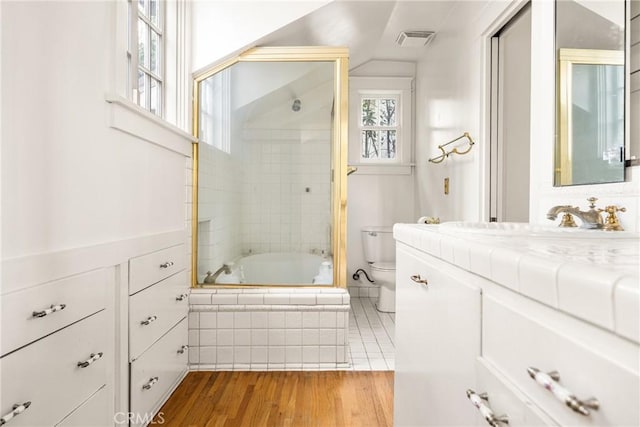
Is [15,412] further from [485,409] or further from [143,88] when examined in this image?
[143,88]

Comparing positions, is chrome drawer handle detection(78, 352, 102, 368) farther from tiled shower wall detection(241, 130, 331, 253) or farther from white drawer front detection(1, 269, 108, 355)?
tiled shower wall detection(241, 130, 331, 253)

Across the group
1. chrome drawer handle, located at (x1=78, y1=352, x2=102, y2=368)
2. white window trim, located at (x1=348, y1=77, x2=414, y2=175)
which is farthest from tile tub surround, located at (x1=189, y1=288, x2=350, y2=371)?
white window trim, located at (x1=348, y1=77, x2=414, y2=175)

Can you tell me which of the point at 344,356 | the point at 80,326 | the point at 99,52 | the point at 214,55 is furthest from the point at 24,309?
the point at 214,55

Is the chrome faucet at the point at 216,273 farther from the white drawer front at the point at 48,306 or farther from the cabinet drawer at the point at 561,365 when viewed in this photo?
the cabinet drawer at the point at 561,365

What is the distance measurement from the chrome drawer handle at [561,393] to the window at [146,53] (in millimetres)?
1662

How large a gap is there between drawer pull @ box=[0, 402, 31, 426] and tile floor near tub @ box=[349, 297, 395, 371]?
4.94 feet

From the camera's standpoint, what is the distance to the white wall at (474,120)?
122 centimetres

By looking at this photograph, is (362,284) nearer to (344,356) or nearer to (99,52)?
(344,356)

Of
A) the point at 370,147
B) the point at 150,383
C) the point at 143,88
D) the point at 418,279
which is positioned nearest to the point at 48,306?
the point at 150,383

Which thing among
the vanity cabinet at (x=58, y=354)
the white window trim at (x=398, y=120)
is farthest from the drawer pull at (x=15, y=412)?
the white window trim at (x=398, y=120)

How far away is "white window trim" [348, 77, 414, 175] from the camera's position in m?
3.38

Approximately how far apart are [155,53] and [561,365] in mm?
2121

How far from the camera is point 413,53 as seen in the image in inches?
126

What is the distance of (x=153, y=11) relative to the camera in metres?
1.83
